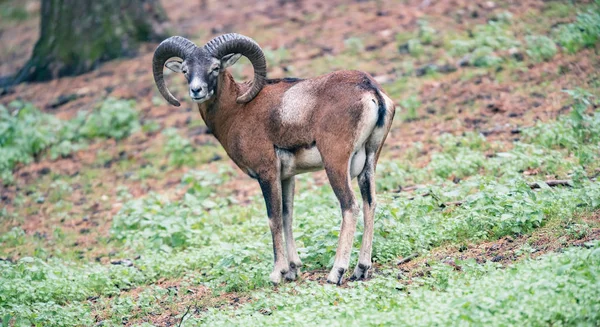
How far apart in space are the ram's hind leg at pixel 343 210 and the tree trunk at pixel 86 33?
11456 millimetres

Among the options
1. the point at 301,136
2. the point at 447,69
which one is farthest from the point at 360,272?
the point at 447,69

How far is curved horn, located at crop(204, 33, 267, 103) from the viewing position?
8.98 m

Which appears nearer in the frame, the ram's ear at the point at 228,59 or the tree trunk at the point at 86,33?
the ram's ear at the point at 228,59

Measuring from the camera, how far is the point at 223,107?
923 centimetres

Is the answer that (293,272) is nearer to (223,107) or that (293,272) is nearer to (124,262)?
(223,107)

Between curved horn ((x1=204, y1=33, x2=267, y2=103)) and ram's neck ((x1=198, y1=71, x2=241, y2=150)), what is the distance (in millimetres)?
167

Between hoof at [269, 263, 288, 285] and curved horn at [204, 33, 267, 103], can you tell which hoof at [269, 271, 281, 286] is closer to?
hoof at [269, 263, 288, 285]

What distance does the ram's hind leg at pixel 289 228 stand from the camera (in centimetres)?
866

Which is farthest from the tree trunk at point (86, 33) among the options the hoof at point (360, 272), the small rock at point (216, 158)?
the hoof at point (360, 272)

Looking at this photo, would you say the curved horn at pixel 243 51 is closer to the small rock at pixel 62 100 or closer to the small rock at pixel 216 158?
the small rock at pixel 216 158

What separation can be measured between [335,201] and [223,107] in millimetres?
2448

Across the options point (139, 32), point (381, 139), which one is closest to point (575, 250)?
point (381, 139)

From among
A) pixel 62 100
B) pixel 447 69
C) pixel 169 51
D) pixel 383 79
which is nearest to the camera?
pixel 169 51

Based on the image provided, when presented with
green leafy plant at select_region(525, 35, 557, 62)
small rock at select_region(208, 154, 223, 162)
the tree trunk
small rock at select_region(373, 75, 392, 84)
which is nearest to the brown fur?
small rock at select_region(208, 154, 223, 162)
